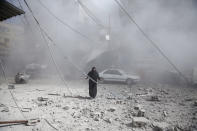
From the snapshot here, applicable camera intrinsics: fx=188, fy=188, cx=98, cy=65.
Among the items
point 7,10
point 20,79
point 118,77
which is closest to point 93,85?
point 7,10

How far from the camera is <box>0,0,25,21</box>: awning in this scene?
379 cm

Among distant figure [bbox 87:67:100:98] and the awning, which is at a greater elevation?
the awning

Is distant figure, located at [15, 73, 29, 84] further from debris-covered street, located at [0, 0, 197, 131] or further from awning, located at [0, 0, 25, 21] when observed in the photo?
awning, located at [0, 0, 25, 21]

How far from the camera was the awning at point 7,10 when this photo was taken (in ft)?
12.4

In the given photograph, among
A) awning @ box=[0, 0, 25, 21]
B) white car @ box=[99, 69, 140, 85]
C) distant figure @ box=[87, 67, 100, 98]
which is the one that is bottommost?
distant figure @ box=[87, 67, 100, 98]

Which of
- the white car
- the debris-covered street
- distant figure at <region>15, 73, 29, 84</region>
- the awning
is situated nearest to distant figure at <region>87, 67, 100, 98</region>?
the debris-covered street

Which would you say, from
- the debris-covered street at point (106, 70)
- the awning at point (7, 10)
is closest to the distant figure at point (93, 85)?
the debris-covered street at point (106, 70)

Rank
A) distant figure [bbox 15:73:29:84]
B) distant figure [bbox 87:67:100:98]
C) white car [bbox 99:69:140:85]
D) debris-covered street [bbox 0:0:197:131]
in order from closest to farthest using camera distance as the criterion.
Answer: debris-covered street [bbox 0:0:197:131] < distant figure [bbox 87:67:100:98] < distant figure [bbox 15:73:29:84] < white car [bbox 99:69:140:85]

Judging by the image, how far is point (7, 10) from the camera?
13.7 ft

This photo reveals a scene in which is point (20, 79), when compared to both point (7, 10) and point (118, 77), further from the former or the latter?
point (7, 10)

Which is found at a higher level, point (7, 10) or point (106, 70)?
point (7, 10)

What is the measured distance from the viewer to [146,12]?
18141 mm

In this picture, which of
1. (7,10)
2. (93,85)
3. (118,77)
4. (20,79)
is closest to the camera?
(7,10)

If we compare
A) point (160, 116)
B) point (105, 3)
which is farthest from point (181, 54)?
point (160, 116)
